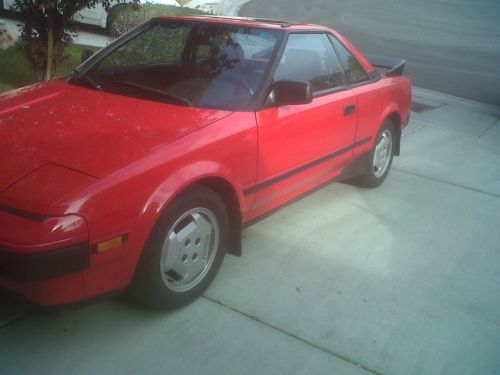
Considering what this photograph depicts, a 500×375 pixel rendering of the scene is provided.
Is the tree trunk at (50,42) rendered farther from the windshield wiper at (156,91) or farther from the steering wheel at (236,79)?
the steering wheel at (236,79)

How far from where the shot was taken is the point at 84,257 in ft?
7.27

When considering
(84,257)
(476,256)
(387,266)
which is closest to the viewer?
(84,257)

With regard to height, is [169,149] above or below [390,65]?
below

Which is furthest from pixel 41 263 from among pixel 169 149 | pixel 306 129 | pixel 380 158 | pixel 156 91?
pixel 380 158

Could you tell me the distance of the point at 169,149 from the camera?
2611 mm

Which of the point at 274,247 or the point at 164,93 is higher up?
the point at 164,93

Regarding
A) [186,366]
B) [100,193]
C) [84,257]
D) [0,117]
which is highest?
[0,117]

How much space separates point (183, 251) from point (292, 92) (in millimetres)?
1178

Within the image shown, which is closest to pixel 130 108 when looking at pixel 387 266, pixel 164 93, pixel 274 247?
pixel 164 93

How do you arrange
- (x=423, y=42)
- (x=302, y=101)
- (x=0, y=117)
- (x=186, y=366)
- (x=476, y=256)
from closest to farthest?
(x=186, y=366) < (x=0, y=117) < (x=302, y=101) < (x=476, y=256) < (x=423, y=42)

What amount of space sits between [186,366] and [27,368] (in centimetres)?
71

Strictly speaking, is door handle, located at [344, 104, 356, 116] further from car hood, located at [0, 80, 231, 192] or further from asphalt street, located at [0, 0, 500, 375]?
car hood, located at [0, 80, 231, 192]

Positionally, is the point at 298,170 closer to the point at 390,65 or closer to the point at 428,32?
the point at 390,65

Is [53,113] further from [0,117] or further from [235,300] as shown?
[235,300]
